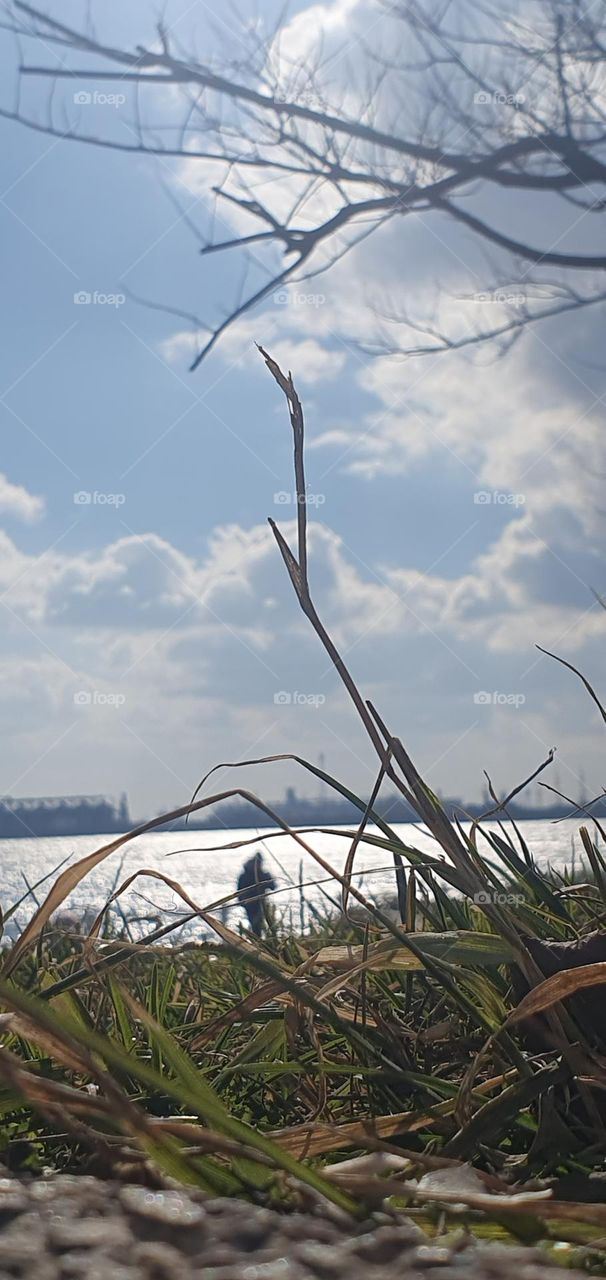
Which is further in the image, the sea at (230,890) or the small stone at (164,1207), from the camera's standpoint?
the sea at (230,890)

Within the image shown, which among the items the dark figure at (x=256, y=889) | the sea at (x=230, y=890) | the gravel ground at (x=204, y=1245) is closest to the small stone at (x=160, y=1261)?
the gravel ground at (x=204, y=1245)

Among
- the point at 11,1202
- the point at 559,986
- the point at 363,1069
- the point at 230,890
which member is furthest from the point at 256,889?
the point at 11,1202

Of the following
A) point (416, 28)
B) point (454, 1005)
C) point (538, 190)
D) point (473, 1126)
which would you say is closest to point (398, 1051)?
point (454, 1005)

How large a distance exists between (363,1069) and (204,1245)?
1.33ft

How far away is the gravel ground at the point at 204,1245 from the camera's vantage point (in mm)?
397

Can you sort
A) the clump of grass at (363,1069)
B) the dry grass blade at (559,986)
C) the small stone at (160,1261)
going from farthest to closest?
the dry grass blade at (559,986)
the clump of grass at (363,1069)
the small stone at (160,1261)

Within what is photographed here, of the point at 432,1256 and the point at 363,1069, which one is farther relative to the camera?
the point at 363,1069

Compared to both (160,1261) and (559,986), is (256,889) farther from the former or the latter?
(160,1261)

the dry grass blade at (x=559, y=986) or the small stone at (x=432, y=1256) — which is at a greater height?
the dry grass blade at (x=559, y=986)

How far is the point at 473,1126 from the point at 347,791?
1.11ft

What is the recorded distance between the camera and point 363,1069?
2.67ft

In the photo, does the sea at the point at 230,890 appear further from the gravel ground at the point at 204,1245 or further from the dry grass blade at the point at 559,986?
the gravel ground at the point at 204,1245

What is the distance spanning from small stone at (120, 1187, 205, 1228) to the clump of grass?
1.1 inches

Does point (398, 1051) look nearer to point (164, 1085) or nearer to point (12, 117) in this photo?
point (164, 1085)
